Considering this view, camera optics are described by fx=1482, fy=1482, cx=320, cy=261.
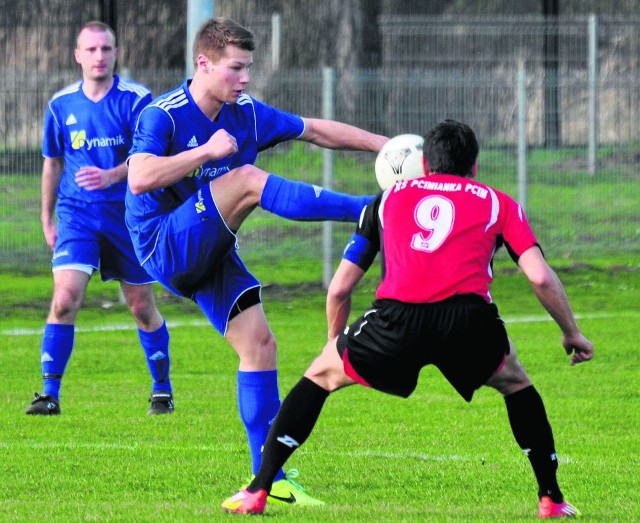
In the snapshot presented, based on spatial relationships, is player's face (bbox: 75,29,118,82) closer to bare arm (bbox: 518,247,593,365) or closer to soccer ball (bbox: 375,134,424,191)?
soccer ball (bbox: 375,134,424,191)

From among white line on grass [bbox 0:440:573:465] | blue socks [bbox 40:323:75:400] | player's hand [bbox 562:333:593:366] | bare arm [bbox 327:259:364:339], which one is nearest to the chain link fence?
blue socks [bbox 40:323:75:400]

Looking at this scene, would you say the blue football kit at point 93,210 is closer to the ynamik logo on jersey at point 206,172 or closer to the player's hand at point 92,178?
the player's hand at point 92,178

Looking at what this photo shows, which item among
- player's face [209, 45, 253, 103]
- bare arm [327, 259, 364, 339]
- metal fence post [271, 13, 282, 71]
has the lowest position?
bare arm [327, 259, 364, 339]

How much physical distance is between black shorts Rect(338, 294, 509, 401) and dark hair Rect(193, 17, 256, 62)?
1.48 meters

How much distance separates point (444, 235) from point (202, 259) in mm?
1235

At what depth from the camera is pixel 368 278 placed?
56.6ft

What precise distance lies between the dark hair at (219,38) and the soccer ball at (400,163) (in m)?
0.83

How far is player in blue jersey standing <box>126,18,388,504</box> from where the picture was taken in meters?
6.04

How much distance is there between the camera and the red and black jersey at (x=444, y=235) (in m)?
5.45

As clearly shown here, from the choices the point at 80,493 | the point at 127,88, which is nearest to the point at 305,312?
the point at 127,88

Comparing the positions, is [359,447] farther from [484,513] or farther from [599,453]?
[484,513]

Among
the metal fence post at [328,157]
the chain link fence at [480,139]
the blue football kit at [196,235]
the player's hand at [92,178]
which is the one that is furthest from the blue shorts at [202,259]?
the metal fence post at [328,157]

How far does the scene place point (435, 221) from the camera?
5.45 meters

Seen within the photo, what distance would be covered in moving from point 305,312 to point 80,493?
8957 millimetres
